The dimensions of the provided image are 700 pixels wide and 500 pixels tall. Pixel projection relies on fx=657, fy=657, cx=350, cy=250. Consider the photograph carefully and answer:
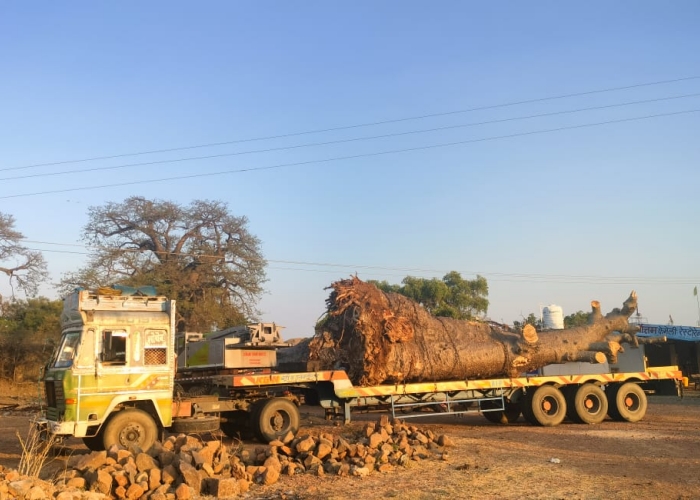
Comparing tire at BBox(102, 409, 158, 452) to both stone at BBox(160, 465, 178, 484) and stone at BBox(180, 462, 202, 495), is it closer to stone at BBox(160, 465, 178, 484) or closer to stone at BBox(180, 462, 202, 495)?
stone at BBox(160, 465, 178, 484)

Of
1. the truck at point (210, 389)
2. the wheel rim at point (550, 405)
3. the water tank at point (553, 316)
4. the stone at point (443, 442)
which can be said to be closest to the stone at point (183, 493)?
the truck at point (210, 389)

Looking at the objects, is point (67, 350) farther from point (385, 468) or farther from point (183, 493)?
point (385, 468)

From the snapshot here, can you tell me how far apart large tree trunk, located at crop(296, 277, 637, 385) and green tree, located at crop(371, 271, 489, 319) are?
29.8 meters

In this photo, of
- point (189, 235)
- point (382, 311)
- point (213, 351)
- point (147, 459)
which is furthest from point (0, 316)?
point (147, 459)

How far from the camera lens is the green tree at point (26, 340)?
31.9 m

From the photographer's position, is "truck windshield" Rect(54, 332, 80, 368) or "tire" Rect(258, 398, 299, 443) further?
"tire" Rect(258, 398, 299, 443)

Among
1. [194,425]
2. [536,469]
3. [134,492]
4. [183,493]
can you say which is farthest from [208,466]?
[536,469]

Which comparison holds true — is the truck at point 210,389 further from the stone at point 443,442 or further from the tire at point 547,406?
the stone at point 443,442

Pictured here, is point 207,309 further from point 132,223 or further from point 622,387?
point 622,387

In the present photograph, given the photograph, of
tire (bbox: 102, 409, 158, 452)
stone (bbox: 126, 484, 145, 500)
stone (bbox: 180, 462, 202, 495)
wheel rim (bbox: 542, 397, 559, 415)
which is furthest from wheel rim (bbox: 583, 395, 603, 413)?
stone (bbox: 126, 484, 145, 500)

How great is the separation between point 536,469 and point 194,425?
6537 millimetres

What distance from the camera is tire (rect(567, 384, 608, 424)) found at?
17312 millimetres

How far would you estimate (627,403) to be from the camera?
18.1 meters

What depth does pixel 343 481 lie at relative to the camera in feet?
32.1
